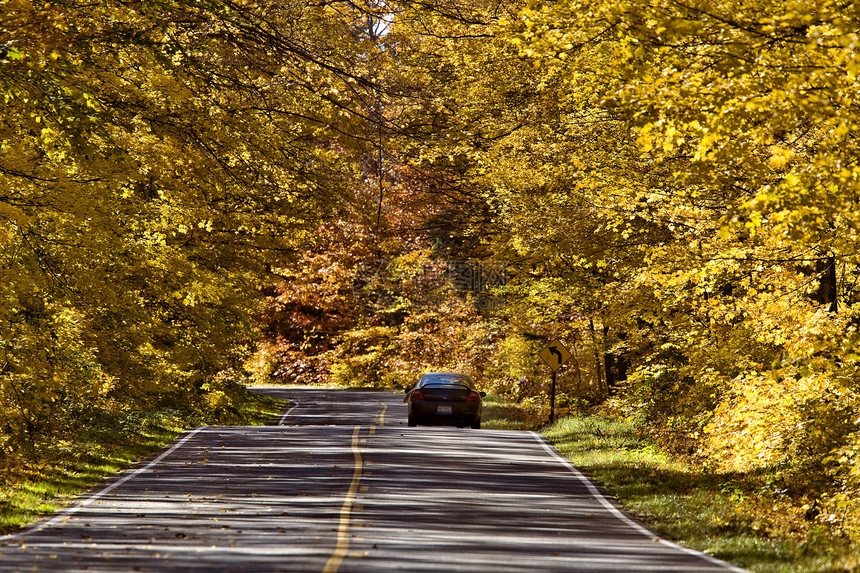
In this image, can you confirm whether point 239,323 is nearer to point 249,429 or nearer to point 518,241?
point 249,429

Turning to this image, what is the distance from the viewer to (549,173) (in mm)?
29172

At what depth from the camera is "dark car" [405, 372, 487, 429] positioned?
96.3 feet

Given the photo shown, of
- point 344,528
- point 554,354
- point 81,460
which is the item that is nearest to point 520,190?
point 554,354

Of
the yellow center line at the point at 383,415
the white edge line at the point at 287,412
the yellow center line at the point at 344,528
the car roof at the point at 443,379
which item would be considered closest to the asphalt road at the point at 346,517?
the yellow center line at the point at 344,528

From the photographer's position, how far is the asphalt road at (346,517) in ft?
35.3

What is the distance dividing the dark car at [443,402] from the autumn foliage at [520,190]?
3.40 m

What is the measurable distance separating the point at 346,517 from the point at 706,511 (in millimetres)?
5037

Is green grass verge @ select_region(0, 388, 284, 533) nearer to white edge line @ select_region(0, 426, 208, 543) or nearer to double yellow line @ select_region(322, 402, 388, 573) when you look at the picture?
white edge line @ select_region(0, 426, 208, 543)

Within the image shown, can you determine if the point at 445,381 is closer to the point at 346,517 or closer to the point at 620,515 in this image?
the point at 620,515

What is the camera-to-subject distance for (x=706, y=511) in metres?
15.4

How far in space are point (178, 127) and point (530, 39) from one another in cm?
764

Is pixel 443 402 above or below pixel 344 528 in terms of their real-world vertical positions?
above

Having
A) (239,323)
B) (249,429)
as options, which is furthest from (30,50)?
(239,323)

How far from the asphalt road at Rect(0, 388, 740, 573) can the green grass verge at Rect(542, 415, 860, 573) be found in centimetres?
48
